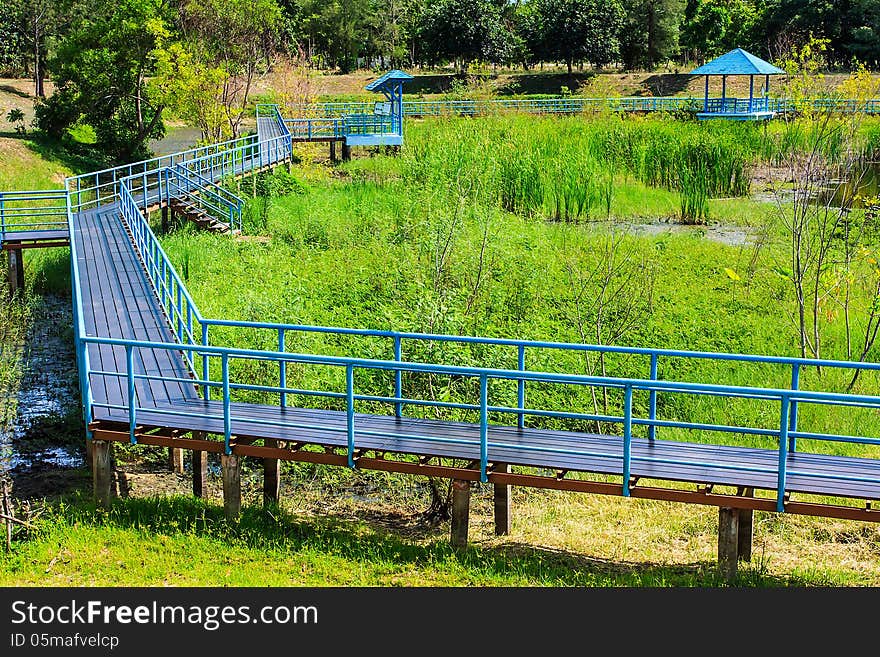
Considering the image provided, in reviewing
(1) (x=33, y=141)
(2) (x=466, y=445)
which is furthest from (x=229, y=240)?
(1) (x=33, y=141)

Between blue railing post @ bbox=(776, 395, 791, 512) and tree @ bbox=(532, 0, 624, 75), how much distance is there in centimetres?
5911

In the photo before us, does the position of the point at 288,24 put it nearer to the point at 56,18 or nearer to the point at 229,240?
the point at 56,18

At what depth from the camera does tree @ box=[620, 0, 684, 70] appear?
6788 centimetres

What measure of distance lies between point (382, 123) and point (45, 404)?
81.2ft

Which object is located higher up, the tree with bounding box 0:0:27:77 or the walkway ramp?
the tree with bounding box 0:0:27:77

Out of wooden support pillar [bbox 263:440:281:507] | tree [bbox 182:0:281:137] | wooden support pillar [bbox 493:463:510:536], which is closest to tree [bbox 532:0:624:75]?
tree [bbox 182:0:281:137]

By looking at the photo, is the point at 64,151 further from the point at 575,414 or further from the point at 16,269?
the point at 575,414

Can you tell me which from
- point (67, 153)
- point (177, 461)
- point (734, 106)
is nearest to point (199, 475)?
point (177, 461)

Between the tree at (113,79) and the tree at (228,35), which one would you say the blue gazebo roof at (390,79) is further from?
the tree at (113,79)

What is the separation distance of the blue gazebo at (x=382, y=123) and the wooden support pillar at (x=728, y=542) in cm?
2882

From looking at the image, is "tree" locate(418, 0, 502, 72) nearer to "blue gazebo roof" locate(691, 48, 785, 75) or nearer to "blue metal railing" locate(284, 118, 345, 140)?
"blue gazebo roof" locate(691, 48, 785, 75)

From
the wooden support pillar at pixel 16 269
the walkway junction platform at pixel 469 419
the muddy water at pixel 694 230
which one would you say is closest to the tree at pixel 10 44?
the wooden support pillar at pixel 16 269

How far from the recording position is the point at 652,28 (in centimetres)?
6800

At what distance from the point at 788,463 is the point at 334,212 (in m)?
17.3
